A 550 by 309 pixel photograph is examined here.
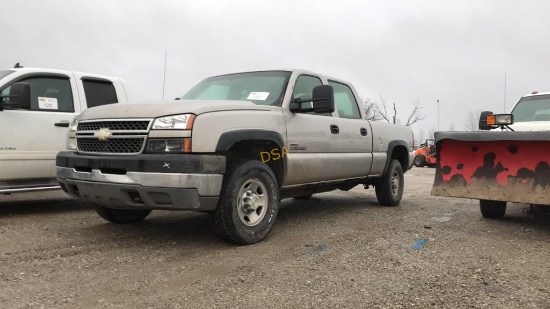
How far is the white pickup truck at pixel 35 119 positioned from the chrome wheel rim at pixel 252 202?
310 cm

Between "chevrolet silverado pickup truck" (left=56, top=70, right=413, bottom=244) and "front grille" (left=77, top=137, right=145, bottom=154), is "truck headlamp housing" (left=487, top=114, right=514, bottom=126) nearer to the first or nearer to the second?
"chevrolet silverado pickup truck" (left=56, top=70, right=413, bottom=244)

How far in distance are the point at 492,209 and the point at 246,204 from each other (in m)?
3.66

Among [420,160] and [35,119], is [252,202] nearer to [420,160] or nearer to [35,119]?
[35,119]

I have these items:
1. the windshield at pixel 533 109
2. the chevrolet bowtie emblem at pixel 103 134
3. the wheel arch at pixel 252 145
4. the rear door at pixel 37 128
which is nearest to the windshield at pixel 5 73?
the rear door at pixel 37 128

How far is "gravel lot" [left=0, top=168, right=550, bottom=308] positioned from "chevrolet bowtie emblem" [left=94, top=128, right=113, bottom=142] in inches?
40.8

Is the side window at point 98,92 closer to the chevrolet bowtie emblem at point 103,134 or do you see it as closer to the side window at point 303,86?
the chevrolet bowtie emblem at point 103,134

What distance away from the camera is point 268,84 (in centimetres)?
546

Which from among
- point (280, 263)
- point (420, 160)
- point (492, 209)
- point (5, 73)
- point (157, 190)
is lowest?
point (420, 160)

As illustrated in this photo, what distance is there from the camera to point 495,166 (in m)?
5.63

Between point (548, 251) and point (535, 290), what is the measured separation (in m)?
1.40

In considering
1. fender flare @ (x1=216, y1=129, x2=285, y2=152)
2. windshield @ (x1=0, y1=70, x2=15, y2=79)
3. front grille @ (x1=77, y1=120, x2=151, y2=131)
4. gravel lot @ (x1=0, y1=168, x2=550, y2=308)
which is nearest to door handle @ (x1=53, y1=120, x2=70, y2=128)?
windshield @ (x1=0, y1=70, x2=15, y2=79)

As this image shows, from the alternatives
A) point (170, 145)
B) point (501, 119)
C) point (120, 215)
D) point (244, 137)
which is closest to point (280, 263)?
point (244, 137)

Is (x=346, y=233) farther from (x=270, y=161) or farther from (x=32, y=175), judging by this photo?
(x=32, y=175)

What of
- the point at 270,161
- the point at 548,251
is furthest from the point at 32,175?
the point at 548,251
